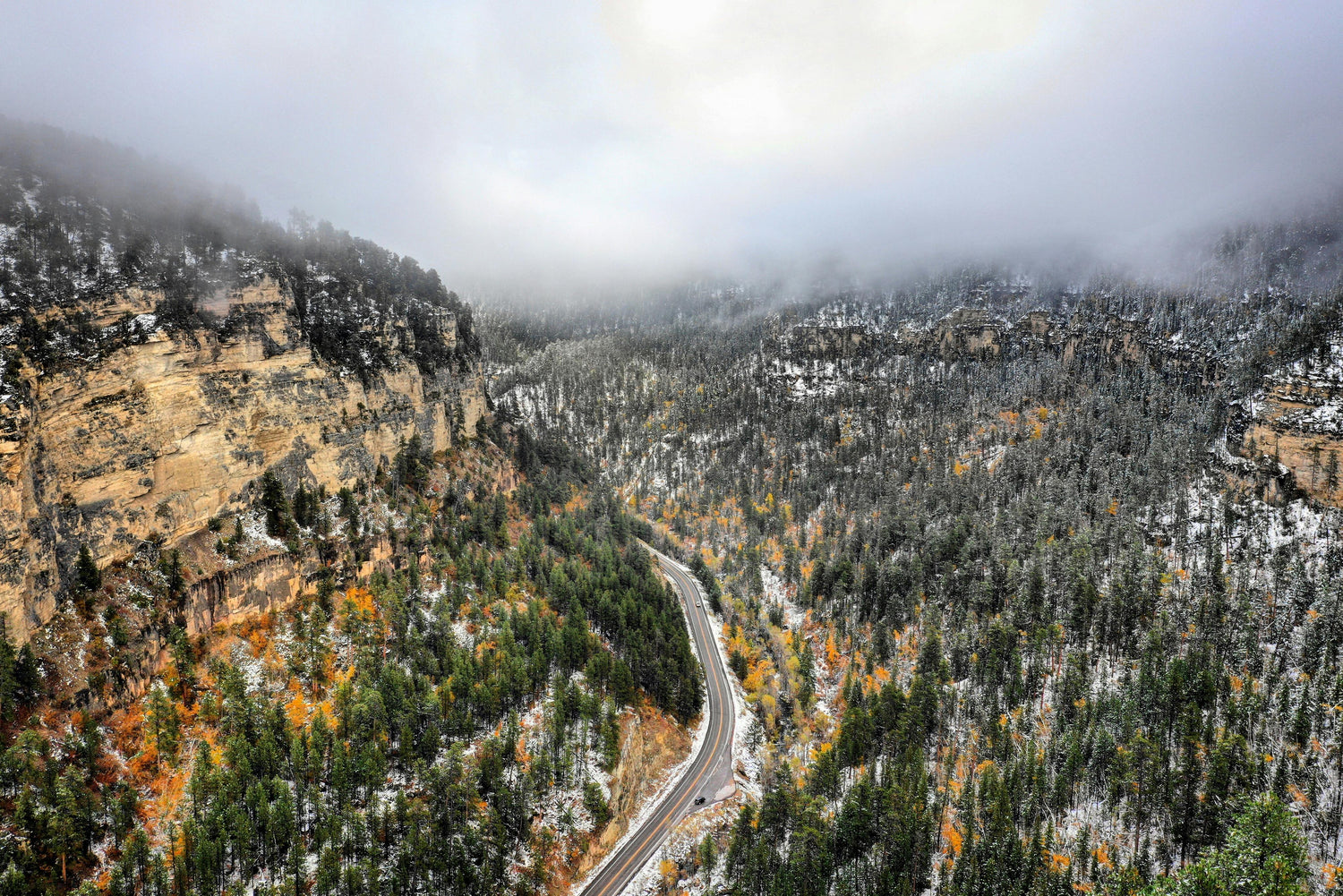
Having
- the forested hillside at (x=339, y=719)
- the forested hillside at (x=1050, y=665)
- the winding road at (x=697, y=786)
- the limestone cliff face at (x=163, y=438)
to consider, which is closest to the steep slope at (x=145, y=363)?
the limestone cliff face at (x=163, y=438)

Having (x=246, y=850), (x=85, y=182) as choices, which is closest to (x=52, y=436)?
(x=85, y=182)

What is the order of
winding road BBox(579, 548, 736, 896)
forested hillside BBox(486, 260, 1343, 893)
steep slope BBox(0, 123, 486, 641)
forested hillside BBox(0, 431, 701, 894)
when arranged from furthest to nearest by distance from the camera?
winding road BBox(579, 548, 736, 896)
forested hillside BBox(486, 260, 1343, 893)
steep slope BBox(0, 123, 486, 641)
forested hillside BBox(0, 431, 701, 894)

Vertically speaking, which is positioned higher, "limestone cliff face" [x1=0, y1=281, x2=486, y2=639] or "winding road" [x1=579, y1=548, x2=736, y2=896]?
"limestone cliff face" [x1=0, y1=281, x2=486, y2=639]

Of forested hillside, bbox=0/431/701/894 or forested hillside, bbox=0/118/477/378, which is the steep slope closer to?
forested hillside, bbox=0/118/477/378

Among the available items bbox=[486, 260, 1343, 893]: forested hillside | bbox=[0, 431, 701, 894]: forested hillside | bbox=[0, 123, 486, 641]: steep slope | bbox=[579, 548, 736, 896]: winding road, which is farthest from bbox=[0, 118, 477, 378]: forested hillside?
bbox=[486, 260, 1343, 893]: forested hillside

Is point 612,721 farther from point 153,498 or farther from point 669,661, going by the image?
point 153,498

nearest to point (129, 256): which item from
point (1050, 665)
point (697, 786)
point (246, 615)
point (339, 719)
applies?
point (246, 615)

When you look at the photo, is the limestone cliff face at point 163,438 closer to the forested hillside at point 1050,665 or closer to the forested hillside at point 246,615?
the forested hillside at point 246,615
